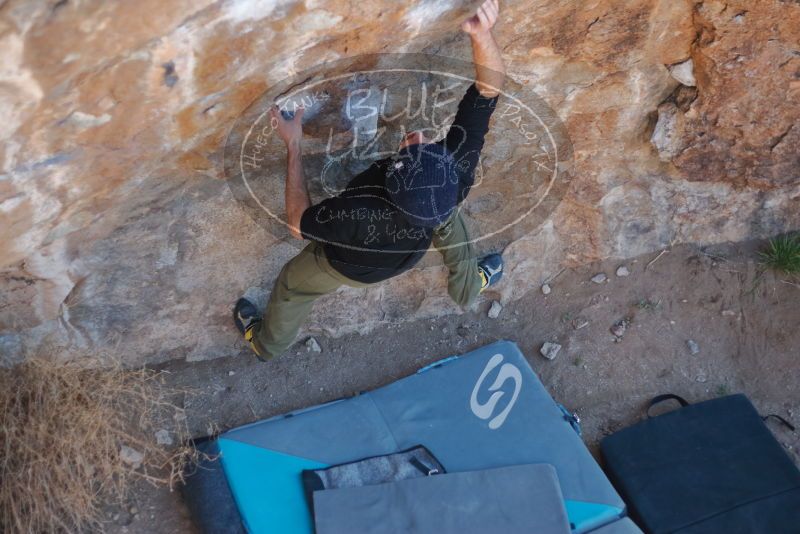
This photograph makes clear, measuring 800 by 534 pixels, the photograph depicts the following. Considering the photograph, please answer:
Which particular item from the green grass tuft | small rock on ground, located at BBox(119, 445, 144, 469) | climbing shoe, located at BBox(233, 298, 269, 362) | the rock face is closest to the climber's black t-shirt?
the rock face

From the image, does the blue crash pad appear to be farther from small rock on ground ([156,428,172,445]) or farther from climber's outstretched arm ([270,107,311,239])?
climber's outstretched arm ([270,107,311,239])

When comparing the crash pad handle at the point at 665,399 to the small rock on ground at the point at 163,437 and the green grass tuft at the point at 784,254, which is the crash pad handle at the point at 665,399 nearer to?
the green grass tuft at the point at 784,254

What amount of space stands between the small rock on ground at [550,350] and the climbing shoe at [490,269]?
40 centimetres

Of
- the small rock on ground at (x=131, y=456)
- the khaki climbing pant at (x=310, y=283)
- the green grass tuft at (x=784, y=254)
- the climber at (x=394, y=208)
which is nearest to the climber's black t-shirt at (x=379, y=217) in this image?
the climber at (x=394, y=208)

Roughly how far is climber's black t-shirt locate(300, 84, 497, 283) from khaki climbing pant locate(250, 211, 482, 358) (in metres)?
0.12

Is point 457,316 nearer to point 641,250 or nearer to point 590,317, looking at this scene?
point 590,317

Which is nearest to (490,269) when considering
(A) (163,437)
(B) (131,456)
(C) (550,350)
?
(C) (550,350)

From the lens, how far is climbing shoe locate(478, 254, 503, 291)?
310cm

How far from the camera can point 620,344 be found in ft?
11.0

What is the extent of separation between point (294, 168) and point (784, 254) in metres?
2.36

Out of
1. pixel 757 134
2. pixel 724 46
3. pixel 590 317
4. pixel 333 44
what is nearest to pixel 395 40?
pixel 333 44

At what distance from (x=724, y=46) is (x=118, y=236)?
2115mm

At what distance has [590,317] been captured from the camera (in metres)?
3.39

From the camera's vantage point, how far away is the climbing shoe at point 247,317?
2939 millimetres
